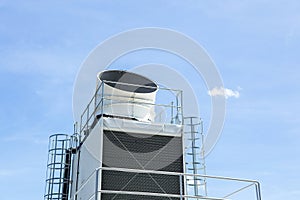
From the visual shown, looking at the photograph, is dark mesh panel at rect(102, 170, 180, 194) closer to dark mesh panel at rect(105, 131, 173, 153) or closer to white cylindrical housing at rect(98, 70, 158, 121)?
dark mesh panel at rect(105, 131, 173, 153)

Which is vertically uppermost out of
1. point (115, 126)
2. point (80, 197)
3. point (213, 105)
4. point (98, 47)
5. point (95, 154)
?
point (98, 47)

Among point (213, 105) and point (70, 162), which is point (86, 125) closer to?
point (70, 162)

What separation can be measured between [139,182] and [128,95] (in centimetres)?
254

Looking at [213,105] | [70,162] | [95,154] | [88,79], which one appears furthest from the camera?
[70,162]

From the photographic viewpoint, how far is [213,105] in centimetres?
1196

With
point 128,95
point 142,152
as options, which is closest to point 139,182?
point 142,152

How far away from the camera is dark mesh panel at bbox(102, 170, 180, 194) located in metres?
10.7

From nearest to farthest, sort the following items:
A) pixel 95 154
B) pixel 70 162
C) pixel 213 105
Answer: pixel 95 154
pixel 213 105
pixel 70 162

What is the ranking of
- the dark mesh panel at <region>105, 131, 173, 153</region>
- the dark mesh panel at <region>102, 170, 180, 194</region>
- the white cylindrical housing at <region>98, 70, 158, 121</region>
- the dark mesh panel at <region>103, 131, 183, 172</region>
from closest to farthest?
1. the dark mesh panel at <region>102, 170, 180, 194</region>
2. the dark mesh panel at <region>103, 131, 183, 172</region>
3. the dark mesh panel at <region>105, 131, 173, 153</region>
4. the white cylindrical housing at <region>98, 70, 158, 121</region>

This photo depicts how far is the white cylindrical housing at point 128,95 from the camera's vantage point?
11.9 meters

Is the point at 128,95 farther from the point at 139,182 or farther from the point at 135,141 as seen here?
the point at 139,182

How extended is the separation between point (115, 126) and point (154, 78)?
254cm

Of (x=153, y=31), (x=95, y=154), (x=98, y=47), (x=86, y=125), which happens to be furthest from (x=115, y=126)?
(x=153, y=31)

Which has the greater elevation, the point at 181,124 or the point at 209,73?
the point at 209,73
